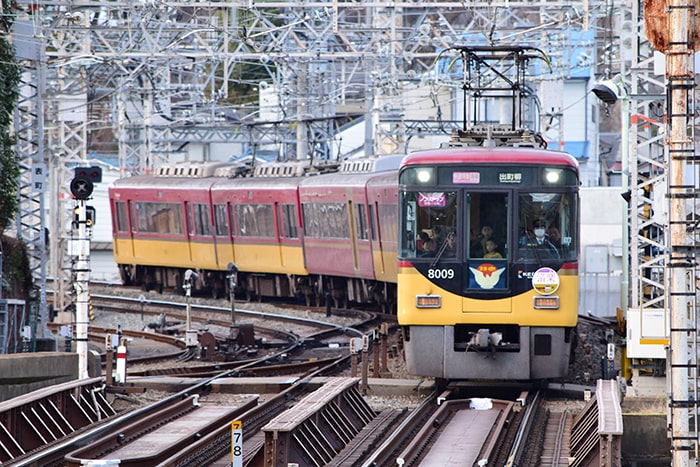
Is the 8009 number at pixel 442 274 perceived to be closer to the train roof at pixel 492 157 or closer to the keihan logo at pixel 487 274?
the keihan logo at pixel 487 274

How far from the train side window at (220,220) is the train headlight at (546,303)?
1774 cm

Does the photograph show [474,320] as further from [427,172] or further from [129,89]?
[129,89]

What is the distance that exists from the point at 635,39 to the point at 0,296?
9.26 meters

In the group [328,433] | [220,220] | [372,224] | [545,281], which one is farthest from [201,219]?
[328,433]

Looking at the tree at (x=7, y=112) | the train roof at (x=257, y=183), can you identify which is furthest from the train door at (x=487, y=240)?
the train roof at (x=257, y=183)

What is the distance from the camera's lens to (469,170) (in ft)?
49.8

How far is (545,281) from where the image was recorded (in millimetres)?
15062

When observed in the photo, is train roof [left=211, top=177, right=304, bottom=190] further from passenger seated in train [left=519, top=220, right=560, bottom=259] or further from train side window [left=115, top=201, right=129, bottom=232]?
passenger seated in train [left=519, top=220, right=560, bottom=259]

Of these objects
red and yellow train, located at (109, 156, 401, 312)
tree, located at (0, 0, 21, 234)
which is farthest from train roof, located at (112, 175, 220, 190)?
tree, located at (0, 0, 21, 234)

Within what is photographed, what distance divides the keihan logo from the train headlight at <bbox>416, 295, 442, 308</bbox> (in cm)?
43

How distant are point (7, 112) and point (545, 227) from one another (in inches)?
354

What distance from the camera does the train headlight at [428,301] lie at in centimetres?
1513

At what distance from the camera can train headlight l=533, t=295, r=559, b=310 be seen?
591 inches

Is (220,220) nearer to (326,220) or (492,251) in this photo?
(326,220)
